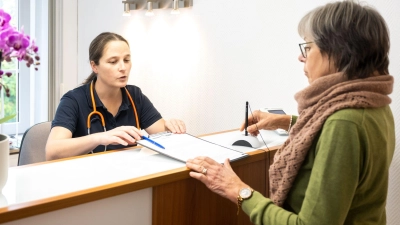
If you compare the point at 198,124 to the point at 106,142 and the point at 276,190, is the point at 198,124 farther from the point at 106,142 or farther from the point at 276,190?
the point at 276,190

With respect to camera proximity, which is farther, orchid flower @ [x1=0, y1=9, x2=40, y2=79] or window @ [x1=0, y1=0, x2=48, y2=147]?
window @ [x1=0, y1=0, x2=48, y2=147]

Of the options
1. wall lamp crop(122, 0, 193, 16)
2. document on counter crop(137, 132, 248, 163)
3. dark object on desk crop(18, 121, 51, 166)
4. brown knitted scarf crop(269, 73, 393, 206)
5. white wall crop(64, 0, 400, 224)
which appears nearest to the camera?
brown knitted scarf crop(269, 73, 393, 206)

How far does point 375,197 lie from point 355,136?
221 millimetres

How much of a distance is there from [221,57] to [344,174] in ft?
5.39

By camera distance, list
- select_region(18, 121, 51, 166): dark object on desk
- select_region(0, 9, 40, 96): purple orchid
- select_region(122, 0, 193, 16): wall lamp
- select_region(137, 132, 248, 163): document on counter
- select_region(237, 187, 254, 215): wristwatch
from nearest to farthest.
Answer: select_region(0, 9, 40, 96): purple orchid
select_region(237, 187, 254, 215): wristwatch
select_region(137, 132, 248, 163): document on counter
select_region(18, 121, 51, 166): dark object on desk
select_region(122, 0, 193, 16): wall lamp

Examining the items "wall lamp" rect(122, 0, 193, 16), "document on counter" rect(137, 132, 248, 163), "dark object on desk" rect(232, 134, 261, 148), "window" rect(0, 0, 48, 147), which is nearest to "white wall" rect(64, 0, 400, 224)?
"wall lamp" rect(122, 0, 193, 16)

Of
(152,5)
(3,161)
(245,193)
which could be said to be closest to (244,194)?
(245,193)

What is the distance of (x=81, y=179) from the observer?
119cm

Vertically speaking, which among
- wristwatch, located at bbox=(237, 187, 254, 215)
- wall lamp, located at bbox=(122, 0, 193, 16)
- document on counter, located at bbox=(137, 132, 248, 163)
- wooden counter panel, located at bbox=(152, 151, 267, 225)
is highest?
wall lamp, located at bbox=(122, 0, 193, 16)

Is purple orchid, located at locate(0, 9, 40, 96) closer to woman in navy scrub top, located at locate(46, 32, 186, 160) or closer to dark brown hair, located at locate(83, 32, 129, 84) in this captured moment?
woman in navy scrub top, located at locate(46, 32, 186, 160)

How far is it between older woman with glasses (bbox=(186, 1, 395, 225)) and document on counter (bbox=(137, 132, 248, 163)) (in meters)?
0.26

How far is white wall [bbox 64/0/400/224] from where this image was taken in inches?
84.7

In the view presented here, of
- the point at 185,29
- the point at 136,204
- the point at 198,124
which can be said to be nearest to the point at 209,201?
the point at 136,204

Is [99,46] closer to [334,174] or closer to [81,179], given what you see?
[81,179]
